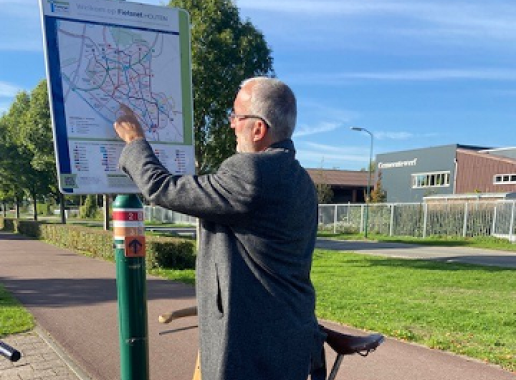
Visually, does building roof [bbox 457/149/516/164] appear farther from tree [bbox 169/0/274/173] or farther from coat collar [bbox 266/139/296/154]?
coat collar [bbox 266/139/296/154]

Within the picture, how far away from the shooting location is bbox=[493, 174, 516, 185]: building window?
115ft

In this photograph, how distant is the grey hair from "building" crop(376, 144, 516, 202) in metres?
33.9

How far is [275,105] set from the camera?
1.70 meters

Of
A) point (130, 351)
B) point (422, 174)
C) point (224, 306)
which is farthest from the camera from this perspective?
point (422, 174)

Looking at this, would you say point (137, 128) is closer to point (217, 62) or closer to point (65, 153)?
point (65, 153)

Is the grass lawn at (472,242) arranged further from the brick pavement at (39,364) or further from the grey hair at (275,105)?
the grey hair at (275,105)

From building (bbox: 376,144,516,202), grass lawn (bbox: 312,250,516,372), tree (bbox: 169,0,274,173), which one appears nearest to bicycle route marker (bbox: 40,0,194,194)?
grass lawn (bbox: 312,250,516,372)

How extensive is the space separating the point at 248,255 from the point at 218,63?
371 inches

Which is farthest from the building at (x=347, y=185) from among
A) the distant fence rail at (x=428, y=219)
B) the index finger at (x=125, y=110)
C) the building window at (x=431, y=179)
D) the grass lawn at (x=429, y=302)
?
the index finger at (x=125, y=110)

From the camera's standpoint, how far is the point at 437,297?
8.49 metres

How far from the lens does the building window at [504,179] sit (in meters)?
34.9

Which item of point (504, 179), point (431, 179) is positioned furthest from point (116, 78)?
point (431, 179)

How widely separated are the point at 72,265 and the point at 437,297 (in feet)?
29.0

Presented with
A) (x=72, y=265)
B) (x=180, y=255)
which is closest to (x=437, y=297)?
(x=180, y=255)
